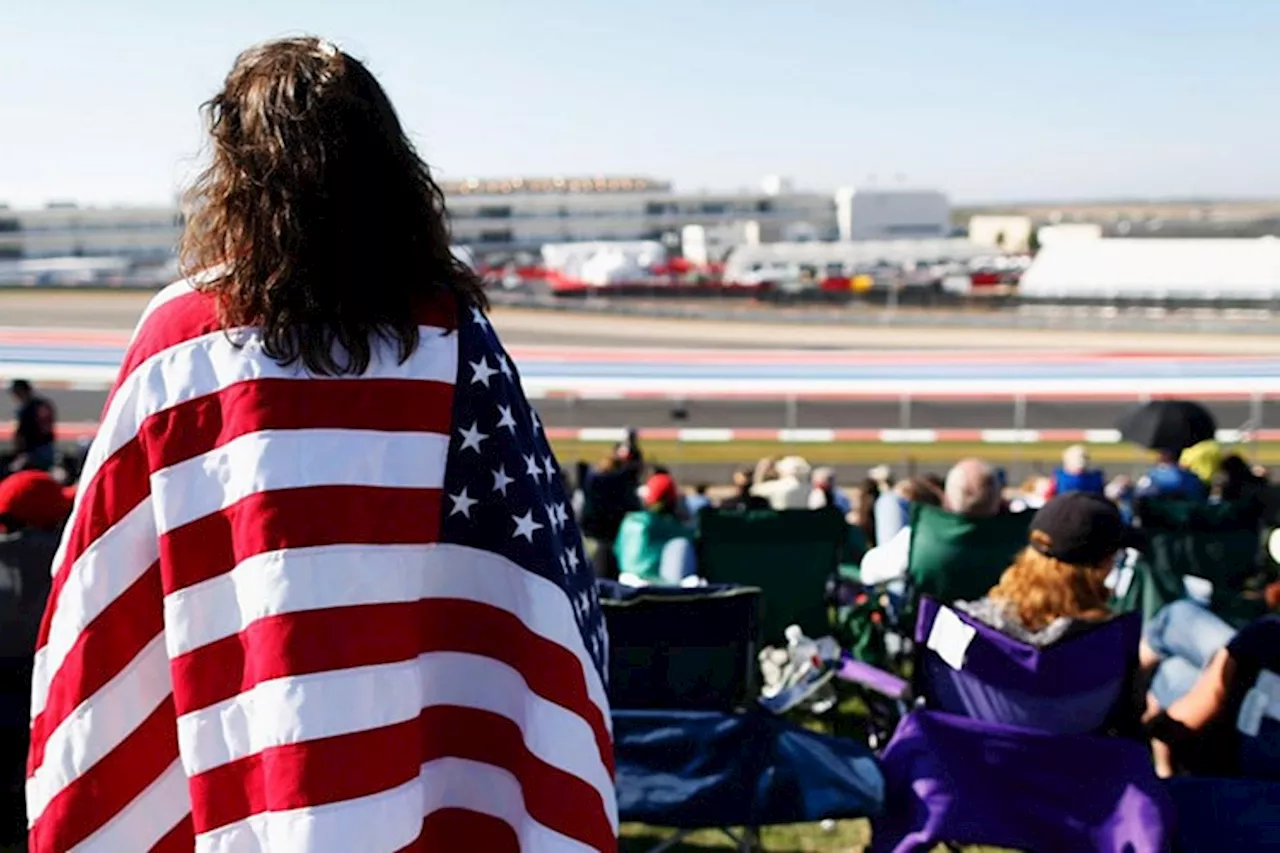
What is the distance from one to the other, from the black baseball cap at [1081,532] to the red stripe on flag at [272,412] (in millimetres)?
2478

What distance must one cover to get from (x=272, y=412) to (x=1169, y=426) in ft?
28.5

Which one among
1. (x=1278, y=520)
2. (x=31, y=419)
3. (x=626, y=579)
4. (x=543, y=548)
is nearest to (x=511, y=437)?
(x=543, y=548)

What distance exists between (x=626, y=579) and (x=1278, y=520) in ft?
16.9

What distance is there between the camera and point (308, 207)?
1838 millimetres

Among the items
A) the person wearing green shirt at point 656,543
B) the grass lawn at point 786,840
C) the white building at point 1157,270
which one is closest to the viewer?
the grass lawn at point 786,840

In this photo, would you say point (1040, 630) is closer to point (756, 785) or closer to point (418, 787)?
point (756, 785)

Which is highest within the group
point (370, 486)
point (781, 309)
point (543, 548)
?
point (370, 486)

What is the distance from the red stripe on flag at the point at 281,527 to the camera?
184 centimetres

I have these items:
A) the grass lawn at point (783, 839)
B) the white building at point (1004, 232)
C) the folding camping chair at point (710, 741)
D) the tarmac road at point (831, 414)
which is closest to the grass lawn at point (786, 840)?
the grass lawn at point (783, 839)

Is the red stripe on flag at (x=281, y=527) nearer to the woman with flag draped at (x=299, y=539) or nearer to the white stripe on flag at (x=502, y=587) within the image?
the woman with flag draped at (x=299, y=539)

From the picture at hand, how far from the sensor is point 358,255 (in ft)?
6.16

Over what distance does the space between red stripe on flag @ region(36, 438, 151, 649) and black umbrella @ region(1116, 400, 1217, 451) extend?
854cm

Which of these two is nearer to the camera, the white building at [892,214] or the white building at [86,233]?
the white building at [86,233]

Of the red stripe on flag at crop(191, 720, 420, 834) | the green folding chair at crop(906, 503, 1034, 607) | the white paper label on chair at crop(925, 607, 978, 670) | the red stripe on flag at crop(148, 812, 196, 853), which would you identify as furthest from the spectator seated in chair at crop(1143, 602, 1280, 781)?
the red stripe on flag at crop(148, 812, 196, 853)
